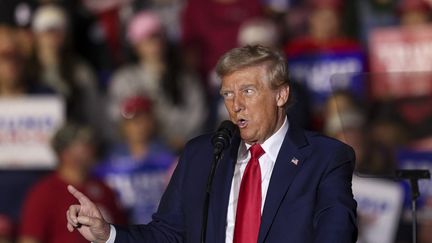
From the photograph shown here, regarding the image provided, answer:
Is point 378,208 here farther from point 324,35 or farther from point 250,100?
point 250,100

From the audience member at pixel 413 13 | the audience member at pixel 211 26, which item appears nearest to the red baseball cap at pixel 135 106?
the audience member at pixel 211 26

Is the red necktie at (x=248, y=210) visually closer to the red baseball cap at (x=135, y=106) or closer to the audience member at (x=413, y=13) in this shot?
the red baseball cap at (x=135, y=106)

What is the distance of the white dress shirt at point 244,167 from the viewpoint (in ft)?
15.1

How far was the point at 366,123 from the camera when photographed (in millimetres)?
5973

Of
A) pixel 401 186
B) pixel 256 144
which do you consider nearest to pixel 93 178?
pixel 401 186

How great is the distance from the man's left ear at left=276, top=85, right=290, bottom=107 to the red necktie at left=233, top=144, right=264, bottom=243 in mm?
288

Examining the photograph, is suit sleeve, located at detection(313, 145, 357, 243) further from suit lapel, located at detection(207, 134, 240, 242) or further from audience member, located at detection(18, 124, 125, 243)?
audience member, located at detection(18, 124, 125, 243)

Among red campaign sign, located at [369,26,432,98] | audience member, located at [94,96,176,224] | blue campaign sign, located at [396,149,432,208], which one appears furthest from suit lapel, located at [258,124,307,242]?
red campaign sign, located at [369,26,432,98]

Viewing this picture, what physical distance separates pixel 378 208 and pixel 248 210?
3422 millimetres

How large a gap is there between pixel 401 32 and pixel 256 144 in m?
4.65

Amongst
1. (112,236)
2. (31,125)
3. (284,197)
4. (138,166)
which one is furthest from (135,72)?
(284,197)

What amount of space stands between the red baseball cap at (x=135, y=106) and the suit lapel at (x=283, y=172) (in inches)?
152

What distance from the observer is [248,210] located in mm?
4547

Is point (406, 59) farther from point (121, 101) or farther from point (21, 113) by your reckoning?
point (21, 113)
